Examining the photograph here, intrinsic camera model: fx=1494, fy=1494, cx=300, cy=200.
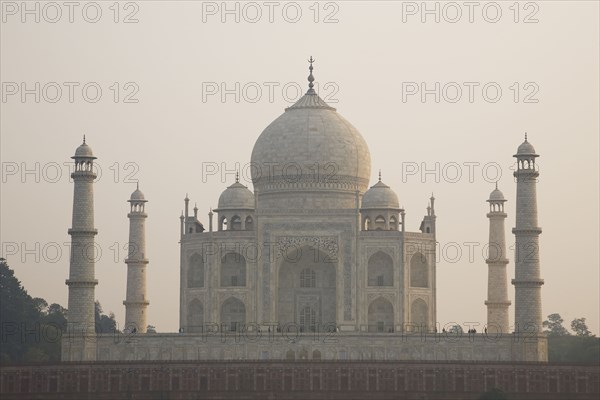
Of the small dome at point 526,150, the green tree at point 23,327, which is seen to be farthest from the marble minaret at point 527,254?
the green tree at point 23,327

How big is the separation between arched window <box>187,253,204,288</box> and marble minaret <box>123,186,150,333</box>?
3.64 m

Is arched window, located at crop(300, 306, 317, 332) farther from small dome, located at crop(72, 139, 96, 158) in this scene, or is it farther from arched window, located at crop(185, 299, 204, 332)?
small dome, located at crop(72, 139, 96, 158)

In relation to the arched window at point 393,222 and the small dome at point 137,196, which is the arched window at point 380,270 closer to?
the arched window at point 393,222

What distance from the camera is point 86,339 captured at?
5256 centimetres

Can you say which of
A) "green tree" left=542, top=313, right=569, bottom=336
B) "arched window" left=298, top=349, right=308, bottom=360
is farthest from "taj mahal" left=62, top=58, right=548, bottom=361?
"green tree" left=542, top=313, right=569, bottom=336

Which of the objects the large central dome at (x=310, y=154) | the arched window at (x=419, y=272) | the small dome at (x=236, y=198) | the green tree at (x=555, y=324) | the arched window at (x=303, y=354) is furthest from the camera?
the green tree at (x=555, y=324)

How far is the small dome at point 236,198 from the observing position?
5825 centimetres

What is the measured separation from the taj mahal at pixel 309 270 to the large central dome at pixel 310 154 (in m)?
0.05

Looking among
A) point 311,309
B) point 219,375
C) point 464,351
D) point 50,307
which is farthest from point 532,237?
point 50,307

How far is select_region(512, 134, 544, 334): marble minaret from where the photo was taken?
52.4 m

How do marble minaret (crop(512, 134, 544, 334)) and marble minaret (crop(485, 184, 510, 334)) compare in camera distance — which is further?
marble minaret (crop(485, 184, 510, 334))

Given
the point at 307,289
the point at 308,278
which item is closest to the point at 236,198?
the point at 308,278

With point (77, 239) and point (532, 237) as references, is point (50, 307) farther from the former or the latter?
point (532, 237)

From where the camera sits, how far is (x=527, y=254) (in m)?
52.7
